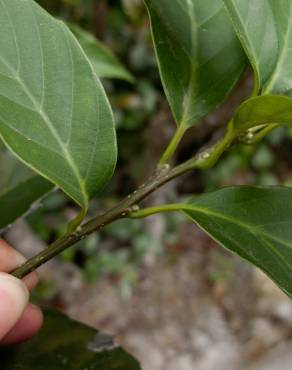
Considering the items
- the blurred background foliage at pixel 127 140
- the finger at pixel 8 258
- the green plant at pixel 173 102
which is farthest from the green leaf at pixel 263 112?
the blurred background foliage at pixel 127 140

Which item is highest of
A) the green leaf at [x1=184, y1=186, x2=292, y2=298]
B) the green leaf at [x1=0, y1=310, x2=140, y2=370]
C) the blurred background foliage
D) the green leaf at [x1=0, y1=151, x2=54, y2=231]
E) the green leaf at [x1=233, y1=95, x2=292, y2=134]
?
the green leaf at [x1=233, y1=95, x2=292, y2=134]

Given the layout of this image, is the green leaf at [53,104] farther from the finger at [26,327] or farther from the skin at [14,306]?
the finger at [26,327]

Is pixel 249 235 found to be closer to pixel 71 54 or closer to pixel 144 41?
pixel 71 54

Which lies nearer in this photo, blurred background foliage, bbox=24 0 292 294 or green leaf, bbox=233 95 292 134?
green leaf, bbox=233 95 292 134

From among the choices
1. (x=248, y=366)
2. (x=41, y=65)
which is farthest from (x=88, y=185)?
(x=248, y=366)

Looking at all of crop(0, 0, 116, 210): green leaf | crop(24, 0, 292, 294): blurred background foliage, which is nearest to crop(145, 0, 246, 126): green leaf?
crop(0, 0, 116, 210): green leaf

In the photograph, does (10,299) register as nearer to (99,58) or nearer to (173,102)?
(173,102)

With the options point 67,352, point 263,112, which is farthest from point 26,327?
point 263,112

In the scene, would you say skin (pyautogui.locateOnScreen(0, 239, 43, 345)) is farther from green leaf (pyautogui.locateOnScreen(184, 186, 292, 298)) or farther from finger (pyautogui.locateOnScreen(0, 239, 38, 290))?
green leaf (pyautogui.locateOnScreen(184, 186, 292, 298))

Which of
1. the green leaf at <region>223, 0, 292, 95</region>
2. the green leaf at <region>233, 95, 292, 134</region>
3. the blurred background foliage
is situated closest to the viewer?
the green leaf at <region>233, 95, 292, 134</region>

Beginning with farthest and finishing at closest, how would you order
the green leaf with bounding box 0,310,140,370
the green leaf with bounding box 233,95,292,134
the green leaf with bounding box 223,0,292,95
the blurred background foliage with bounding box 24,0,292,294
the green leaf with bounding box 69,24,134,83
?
1. the blurred background foliage with bounding box 24,0,292,294
2. the green leaf with bounding box 69,24,134,83
3. the green leaf with bounding box 0,310,140,370
4. the green leaf with bounding box 223,0,292,95
5. the green leaf with bounding box 233,95,292,134
